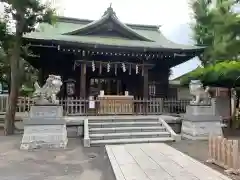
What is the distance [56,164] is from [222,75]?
9562mm

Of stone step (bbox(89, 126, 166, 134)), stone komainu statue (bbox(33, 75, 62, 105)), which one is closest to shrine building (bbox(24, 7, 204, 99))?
stone komainu statue (bbox(33, 75, 62, 105))

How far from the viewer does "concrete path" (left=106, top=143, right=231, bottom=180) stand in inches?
219

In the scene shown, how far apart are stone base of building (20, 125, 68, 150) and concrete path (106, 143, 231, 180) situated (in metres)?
2.07

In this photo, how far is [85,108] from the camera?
13.5 metres

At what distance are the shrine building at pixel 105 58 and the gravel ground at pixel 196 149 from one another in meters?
5.44

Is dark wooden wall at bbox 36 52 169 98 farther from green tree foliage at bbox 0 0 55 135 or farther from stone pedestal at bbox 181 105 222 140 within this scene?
stone pedestal at bbox 181 105 222 140

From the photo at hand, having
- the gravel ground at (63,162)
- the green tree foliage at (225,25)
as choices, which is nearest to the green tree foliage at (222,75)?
the gravel ground at (63,162)

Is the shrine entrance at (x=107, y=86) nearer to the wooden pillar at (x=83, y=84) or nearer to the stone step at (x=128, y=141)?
the wooden pillar at (x=83, y=84)

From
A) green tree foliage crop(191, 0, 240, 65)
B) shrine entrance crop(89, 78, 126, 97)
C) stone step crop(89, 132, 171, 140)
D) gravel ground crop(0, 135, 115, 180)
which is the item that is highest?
green tree foliage crop(191, 0, 240, 65)

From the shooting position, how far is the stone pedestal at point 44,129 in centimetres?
930

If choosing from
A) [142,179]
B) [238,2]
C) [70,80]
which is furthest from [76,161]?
[70,80]

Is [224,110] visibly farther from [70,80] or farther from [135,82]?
[70,80]

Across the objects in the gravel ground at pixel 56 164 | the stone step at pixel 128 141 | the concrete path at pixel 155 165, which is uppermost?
the stone step at pixel 128 141

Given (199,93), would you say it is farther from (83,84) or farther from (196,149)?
(83,84)
